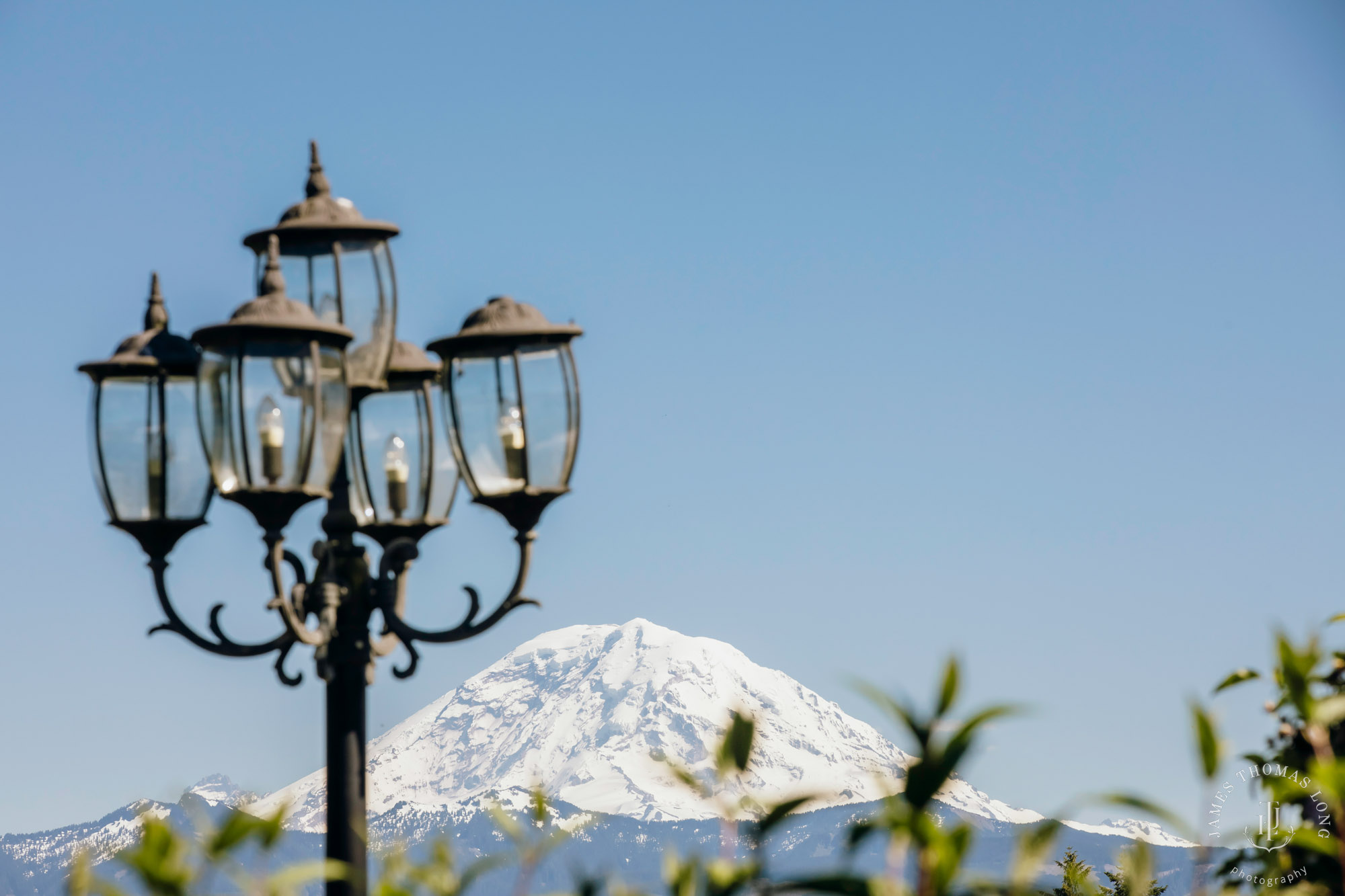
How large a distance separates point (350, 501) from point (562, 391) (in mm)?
1070

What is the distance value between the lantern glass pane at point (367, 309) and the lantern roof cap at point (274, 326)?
71cm

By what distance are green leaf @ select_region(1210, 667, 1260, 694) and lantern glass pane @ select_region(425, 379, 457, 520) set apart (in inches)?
183

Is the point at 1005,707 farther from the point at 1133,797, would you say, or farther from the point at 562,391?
the point at 562,391

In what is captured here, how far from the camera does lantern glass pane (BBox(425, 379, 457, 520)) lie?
24.8 ft

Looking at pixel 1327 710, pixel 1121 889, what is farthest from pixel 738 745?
pixel 1121 889

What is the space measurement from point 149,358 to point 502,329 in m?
1.52

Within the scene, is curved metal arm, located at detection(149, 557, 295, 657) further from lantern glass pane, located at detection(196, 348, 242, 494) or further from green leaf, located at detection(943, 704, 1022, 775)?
green leaf, located at detection(943, 704, 1022, 775)

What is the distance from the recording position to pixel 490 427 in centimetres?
685

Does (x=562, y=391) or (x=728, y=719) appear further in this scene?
(x=562, y=391)

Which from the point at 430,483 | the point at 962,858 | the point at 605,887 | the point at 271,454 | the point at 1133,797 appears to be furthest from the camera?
the point at 430,483

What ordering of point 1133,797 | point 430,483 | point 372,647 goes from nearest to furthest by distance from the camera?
point 1133,797 → point 372,647 → point 430,483

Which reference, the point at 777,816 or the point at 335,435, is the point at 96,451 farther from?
the point at 777,816

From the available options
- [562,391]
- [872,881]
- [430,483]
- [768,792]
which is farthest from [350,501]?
[872,881]

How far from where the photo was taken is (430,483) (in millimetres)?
7492
